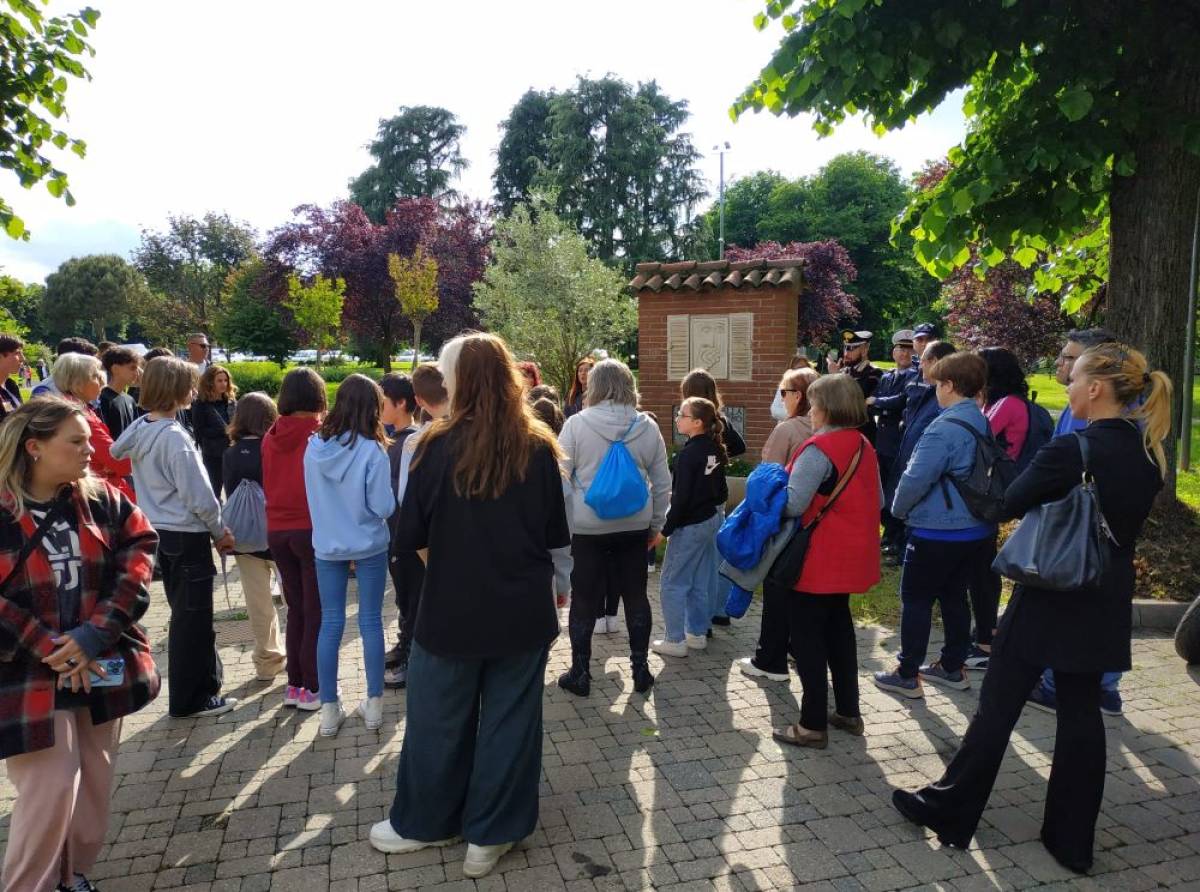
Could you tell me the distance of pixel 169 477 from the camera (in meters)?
4.33

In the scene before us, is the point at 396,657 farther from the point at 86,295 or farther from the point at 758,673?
the point at 86,295

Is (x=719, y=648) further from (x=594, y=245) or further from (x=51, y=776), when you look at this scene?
(x=594, y=245)

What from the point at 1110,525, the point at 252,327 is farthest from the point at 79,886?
the point at 252,327

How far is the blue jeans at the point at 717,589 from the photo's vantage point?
5531mm

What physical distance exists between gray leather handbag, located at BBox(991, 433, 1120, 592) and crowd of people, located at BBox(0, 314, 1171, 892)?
48 millimetres

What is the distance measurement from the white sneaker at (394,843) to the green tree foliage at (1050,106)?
5951 mm

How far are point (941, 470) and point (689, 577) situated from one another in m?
1.80

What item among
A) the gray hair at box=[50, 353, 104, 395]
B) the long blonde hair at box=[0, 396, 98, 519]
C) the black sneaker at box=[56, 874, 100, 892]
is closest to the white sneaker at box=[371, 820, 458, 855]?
the black sneaker at box=[56, 874, 100, 892]

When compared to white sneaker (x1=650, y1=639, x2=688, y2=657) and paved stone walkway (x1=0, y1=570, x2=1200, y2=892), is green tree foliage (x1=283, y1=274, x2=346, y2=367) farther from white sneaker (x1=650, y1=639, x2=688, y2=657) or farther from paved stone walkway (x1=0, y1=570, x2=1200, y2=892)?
white sneaker (x1=650, y1=639, x2=688, y2=657)

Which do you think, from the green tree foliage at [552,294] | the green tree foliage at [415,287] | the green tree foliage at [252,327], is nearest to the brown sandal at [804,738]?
the green tree foliage at [552,294]

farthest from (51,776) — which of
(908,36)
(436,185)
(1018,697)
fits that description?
(436,185)

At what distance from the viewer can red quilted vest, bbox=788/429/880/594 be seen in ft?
13.1

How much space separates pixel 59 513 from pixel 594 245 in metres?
38.2

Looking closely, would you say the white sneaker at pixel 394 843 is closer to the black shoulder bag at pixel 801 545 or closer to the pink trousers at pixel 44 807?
the pink trousers at pixel 44 807
